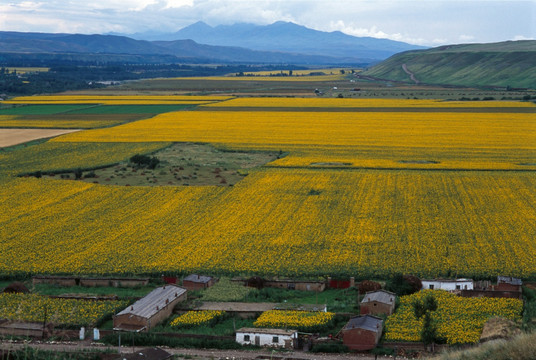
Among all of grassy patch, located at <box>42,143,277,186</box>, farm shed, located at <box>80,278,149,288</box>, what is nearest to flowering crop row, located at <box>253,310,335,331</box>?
Answer: farm shed, located at <box>80,278,149,288</box>

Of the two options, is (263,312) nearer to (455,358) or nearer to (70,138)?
(455,358)

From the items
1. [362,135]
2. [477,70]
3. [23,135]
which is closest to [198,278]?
[362,135]

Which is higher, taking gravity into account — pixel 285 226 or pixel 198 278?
pixel 285 226

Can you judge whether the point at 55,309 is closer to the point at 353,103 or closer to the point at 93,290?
the point at 93,290

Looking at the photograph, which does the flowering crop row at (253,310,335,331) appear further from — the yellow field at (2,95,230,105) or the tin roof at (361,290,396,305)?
the yellow field at (2,95,230,105)

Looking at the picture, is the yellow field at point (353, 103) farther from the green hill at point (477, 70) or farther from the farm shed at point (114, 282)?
the farm shed at point (114, 282)
